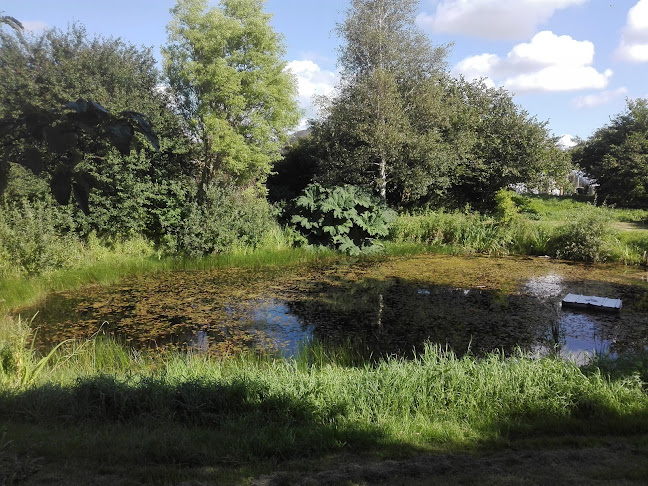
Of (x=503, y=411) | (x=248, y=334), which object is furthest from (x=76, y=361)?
(x=503, y=411)

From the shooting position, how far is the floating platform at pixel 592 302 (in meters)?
7.61

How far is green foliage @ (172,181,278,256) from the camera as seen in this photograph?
11281mm

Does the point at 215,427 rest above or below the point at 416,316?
above

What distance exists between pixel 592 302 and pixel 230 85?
10269 mm

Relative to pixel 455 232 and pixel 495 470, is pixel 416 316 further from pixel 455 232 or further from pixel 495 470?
pixel 455 232

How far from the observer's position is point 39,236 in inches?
352

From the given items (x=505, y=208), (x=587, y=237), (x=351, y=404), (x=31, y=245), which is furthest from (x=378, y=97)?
(x=351, y=404)

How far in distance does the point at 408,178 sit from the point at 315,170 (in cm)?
416

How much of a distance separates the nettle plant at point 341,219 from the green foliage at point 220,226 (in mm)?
1244

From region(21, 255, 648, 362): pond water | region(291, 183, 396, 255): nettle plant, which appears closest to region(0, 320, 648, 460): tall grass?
region(21, 255, 648, 362): pond water

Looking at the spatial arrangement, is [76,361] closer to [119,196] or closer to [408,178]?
[119,196]

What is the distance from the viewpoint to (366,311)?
7906 mm

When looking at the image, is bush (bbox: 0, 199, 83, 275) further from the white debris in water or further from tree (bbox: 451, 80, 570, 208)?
tree (bbox: 451, 80, 570, 208)

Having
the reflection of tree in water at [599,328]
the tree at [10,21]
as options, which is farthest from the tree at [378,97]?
the tree at [10,21]
